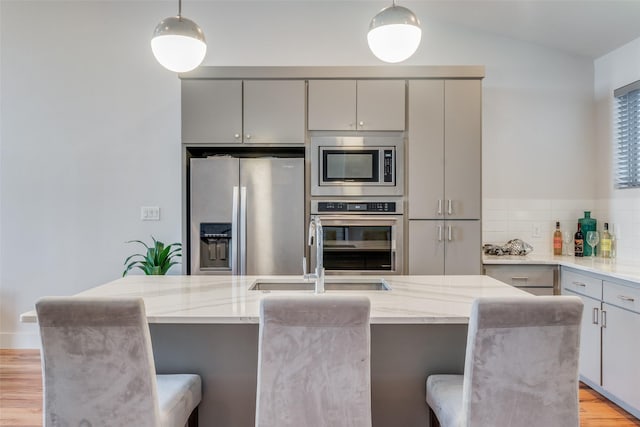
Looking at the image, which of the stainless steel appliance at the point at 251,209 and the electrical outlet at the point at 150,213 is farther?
the electrical outlet at the point at 150,213

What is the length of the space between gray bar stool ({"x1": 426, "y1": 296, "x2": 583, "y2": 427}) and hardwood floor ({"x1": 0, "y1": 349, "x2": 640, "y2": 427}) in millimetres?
1408

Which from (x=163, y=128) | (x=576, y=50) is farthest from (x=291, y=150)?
(x=576, y=50)

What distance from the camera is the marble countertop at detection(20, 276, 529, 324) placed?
1.35 m

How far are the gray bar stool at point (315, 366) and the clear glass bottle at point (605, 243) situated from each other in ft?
9.17

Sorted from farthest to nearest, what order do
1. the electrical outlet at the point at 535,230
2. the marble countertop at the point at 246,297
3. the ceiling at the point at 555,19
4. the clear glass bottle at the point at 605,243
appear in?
the electrical outlet at the point at 535,230 < the clear glass bottle at the point at 605,243 < the ceiling at the point at 555,19 < the marble countertop at the point at 246,297

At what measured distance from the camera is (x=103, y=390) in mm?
1247

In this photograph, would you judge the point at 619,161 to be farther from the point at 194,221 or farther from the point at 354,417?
the point at 194,221

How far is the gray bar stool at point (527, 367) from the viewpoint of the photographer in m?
1.20

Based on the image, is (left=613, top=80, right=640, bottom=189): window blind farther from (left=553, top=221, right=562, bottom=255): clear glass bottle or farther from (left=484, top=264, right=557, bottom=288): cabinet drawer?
(left=484, top=264, right=557, bottom=288): cabinet drawer

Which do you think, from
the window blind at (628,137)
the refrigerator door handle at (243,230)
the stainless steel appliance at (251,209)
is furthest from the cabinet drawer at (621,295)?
the refrigerator door handle at (243,230)

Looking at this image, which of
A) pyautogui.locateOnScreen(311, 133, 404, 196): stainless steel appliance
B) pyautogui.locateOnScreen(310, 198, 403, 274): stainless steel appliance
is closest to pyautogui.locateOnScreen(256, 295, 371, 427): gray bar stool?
pyautogui.locateOnScreen(310, 198, 403, 274): stainless steel appliance

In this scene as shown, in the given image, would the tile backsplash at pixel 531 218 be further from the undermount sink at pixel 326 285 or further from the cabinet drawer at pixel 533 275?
the undermount sink at pixel 326 285

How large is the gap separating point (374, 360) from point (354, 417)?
0.40 metres

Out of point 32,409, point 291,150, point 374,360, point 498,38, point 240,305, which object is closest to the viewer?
point 240,305
